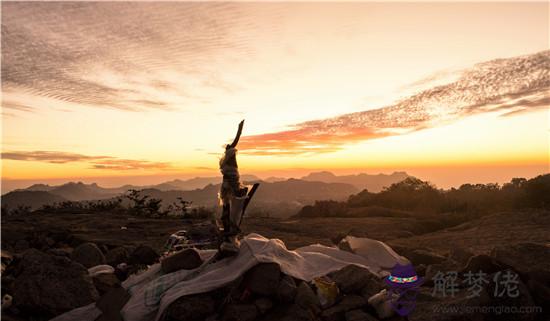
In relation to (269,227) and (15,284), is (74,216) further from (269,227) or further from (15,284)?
(15,284)

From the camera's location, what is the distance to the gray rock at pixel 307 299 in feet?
21.1

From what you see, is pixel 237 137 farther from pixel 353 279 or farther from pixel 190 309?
pixel 353 279

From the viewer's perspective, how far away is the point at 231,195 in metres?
7.27

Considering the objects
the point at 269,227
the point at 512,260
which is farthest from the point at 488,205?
the point at 512,260

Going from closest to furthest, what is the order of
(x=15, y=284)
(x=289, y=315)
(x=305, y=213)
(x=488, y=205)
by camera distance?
(x=289, y=315) → (x=15, y=284) → (x=488, y=205) → (x=305, y=213)

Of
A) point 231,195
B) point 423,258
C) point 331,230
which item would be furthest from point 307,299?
point 331,230

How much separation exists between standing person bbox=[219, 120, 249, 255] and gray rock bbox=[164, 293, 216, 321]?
1.08 metres

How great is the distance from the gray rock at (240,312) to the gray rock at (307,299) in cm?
75

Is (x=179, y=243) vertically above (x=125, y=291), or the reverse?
(x=179, y=243)

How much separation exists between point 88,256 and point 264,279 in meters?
5.98

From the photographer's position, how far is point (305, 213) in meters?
25.2

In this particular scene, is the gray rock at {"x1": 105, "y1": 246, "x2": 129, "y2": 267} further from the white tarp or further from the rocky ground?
the white tarp

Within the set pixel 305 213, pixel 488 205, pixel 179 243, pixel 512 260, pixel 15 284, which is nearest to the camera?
pixel 512 260

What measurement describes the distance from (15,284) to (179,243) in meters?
3.10
